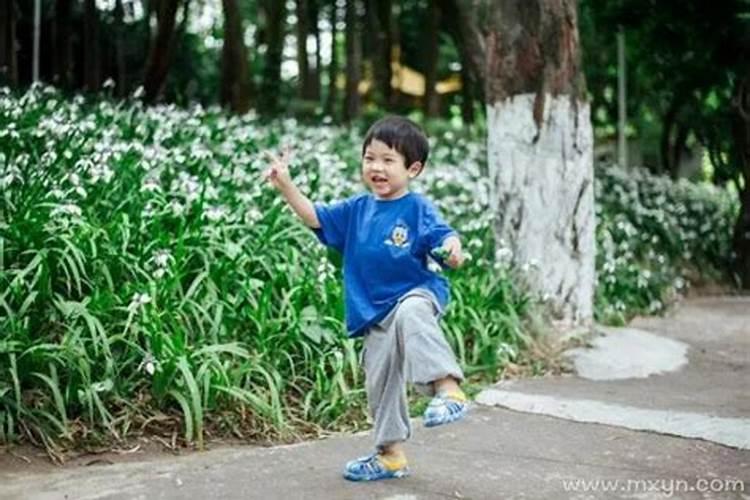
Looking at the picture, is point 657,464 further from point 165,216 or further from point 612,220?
point 612,220

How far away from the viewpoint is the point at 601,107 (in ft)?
59.5

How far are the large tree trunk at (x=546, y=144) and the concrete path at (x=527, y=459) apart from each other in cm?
108

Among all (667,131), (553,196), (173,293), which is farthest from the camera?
(667,131)

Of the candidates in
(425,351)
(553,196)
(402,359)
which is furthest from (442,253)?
(553,196)

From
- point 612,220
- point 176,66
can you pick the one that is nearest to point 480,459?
point 612,220

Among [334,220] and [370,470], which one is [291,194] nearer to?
[334,220]

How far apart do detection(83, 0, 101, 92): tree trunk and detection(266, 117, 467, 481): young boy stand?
964 centimetres

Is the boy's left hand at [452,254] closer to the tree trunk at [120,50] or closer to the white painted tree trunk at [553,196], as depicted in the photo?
the white painted tree trunk at [553,196]

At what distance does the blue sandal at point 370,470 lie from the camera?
3.52 m

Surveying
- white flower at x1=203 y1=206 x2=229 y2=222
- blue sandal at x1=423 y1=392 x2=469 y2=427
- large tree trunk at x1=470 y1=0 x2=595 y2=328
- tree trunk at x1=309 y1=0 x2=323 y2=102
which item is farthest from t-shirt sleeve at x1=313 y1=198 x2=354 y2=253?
tree trunk at x1=309 y1=0 x2=323 y2=102

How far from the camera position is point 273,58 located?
1565 cm

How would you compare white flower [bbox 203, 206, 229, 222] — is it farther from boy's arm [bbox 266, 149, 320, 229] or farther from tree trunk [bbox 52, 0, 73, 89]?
tree trunk [bbox 52, 0, 73, 89]

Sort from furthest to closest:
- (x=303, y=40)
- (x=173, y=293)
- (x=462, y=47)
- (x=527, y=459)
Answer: (x=303, y=40)
(x=462, y=47)
(x=173, y=293)
(x=527, y=459)

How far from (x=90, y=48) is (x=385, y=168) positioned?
9.93 meters
